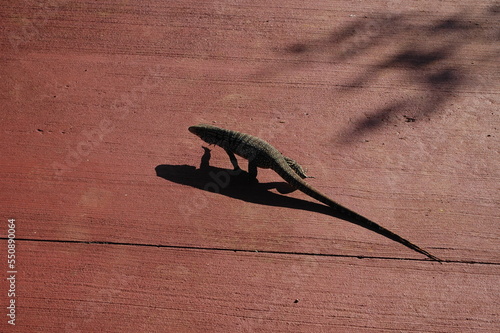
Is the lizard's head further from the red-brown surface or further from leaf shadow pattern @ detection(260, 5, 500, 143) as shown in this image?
leaf shadow pattern @ detection(260, 5, 500, 143)

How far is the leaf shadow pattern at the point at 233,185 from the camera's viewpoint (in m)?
4.08

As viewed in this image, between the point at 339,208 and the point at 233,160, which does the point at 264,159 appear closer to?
the point at 233,160

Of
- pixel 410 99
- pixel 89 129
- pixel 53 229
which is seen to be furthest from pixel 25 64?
pixel 410 99

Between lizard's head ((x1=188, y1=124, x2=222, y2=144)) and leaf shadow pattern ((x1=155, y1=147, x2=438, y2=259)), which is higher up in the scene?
lizard's head ((x1=188, y1=124, x2=222, y2=144))

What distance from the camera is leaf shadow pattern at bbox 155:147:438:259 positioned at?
4078mm

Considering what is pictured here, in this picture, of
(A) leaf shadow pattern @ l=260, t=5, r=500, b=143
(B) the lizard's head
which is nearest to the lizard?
(B) the lizard's head

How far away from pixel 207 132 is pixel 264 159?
59cm

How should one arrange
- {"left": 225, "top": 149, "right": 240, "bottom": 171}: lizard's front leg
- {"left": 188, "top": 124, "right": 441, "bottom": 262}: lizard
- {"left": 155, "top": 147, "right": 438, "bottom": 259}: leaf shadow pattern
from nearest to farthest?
{"left": 188, "top": 124, "right": 441, "bottom": 262}: lizard
{"left": 155, "top": 147, "right": 438, "bottom": 259}: leaf shadow pattern
{"left": 225, "top": 149, "right": 240, "bottom": 171}: lizard's front leg

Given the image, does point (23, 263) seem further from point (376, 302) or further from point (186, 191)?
point (376, 302)

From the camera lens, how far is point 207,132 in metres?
4.39

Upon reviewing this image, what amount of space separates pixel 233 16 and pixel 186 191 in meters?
2.93

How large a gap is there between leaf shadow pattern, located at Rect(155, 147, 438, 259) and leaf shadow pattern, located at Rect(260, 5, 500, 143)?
0.88 m

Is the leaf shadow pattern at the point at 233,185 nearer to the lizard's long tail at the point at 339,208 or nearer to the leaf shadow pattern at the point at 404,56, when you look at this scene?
the lizard's long tail at the point at 339,208

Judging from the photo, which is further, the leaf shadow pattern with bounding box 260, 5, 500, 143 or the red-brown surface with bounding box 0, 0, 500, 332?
the leaf shadow pattern with bounding box 260, 5, 500, 143
